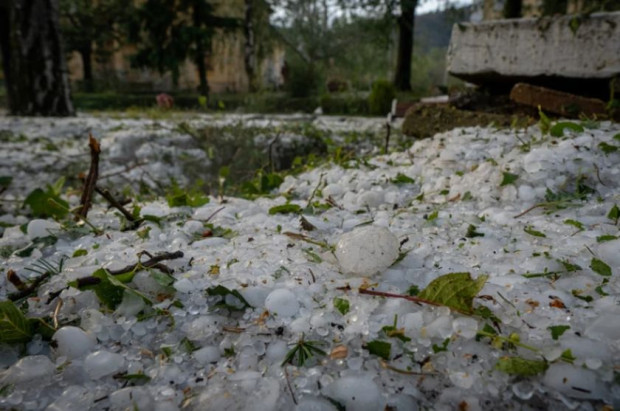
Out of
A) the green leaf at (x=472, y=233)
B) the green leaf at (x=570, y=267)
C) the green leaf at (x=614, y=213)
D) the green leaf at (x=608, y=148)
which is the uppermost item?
the green leaf at (x=608, y=148)

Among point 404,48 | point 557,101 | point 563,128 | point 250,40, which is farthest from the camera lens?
point 250,40

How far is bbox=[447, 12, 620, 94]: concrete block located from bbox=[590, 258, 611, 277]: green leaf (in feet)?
7.21

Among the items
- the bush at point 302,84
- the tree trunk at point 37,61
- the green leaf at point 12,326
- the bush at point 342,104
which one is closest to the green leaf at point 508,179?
the green leaf at point 12,326

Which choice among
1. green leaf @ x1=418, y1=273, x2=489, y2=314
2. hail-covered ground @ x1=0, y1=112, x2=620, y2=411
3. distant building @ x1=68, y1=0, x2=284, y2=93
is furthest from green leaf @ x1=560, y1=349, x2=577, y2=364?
distant building @ x1=68, y1=0, x2=284, y2=93

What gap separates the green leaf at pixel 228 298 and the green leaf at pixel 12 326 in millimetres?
362

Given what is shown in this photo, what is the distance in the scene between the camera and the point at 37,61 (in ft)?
17.1

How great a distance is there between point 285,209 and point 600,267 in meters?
1.00

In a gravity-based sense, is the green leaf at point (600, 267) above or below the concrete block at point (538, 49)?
below

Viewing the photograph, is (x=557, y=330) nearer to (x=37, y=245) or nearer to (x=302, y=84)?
(x=37, y=245)

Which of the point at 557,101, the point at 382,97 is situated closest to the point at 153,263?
the point at 557,101

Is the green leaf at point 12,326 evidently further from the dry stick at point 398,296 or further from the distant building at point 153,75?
the distant building at point 153,75

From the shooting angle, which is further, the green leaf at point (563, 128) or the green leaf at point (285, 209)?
the green leaf at point (563, 128)

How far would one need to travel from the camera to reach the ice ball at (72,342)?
0.78m

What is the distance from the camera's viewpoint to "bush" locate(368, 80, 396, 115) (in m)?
8.79
